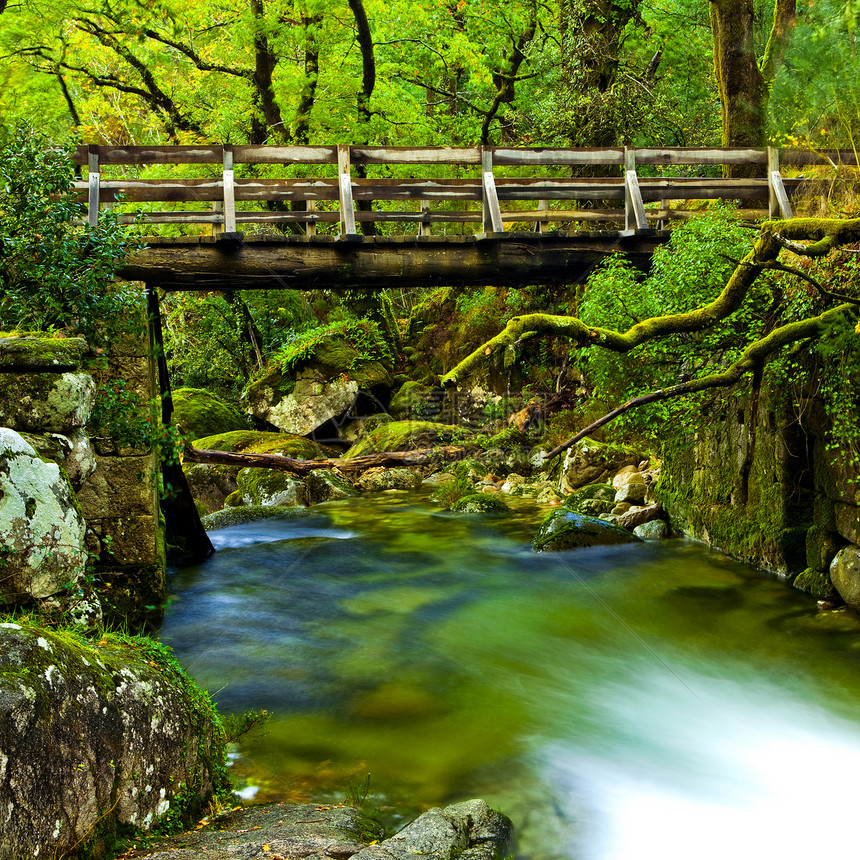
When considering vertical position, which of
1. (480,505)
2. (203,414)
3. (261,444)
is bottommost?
(480,505)

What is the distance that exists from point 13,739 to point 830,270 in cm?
682

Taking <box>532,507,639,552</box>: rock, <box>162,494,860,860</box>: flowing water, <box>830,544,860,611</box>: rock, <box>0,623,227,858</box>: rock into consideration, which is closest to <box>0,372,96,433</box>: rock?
<box>0,623,227,858</box>: rock

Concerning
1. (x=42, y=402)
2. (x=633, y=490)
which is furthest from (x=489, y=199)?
(x=42, y=402)

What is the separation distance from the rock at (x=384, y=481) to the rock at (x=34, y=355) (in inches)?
384

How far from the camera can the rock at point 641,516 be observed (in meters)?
11.0

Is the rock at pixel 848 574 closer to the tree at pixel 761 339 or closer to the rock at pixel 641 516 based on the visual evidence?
the tree at pixel 761 339

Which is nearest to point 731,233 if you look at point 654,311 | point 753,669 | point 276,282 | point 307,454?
point 654,311

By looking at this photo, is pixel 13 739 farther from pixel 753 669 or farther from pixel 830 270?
pixel 830 270

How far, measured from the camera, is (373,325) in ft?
63.6

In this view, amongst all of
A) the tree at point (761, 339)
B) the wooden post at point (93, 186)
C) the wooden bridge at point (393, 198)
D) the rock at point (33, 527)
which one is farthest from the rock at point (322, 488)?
the rock at point (33, 527)

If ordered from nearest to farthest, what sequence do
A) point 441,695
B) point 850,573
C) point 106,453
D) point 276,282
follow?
point 441,695, point 850,573, point 106,453, point 276,282

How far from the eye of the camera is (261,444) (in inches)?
615

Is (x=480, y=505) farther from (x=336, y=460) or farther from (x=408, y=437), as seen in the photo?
(x=336, y=460)

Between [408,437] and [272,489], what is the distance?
296cm
